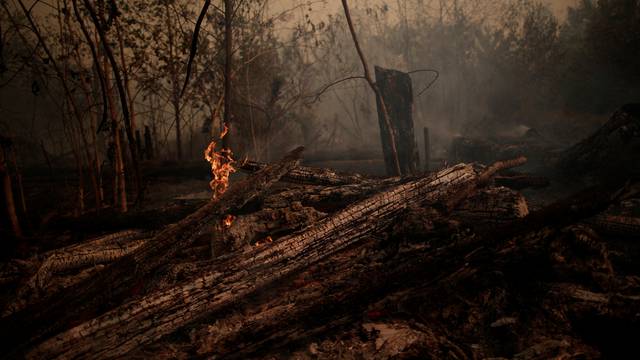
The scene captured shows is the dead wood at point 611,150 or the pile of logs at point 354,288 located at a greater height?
the dead wood at point 611,150

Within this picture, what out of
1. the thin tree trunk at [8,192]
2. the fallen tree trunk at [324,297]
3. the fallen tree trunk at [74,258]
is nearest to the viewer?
the fallen tree trunk at [324,297]

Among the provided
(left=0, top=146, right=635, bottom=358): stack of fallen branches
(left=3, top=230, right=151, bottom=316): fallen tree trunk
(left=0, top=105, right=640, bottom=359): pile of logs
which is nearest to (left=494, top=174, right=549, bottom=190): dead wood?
(left=0, top=146, right=635, bottom=358): stack of fallen branches

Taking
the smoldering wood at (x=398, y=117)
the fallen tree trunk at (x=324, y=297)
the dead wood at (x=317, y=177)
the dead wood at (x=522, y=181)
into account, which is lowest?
the fallen tree trunk at (x=324, y=297)

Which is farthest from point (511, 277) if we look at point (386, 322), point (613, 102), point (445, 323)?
point (613, 102)

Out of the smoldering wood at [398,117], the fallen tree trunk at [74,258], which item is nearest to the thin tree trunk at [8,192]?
the fallen tree trunk at [74,258]

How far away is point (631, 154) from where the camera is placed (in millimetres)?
5098

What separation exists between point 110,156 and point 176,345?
3.78 meters

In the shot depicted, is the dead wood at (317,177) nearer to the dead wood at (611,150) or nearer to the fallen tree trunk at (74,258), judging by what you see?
the fallen tree trunk at (74,258)

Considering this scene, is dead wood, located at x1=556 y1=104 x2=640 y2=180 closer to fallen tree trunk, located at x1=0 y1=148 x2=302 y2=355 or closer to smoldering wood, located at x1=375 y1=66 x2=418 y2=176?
smoldering wood, located at x1=375 y1=66 x2=418 y2=176

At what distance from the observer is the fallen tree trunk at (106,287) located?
85.0 inches

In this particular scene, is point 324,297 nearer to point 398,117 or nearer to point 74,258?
point 74,258

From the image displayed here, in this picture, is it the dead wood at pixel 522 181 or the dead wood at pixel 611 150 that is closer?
the dead wood at pixel 522 181

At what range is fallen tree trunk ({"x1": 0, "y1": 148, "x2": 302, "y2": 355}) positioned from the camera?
7.09 feet

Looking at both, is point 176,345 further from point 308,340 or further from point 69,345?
point 308,340
